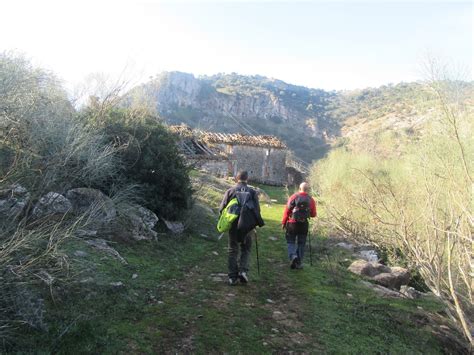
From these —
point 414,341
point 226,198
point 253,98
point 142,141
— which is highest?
point 253,98

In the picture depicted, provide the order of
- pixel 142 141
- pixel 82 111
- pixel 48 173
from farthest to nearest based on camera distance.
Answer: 1. pixel 142 141
2. pixel 82 111
3. pixel 48 173

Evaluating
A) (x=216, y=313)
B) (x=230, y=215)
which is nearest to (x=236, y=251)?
(x=230, y=215)

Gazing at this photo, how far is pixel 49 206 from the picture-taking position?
568cm

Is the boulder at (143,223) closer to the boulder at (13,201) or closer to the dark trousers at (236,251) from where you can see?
the dark trousers at (236,251)

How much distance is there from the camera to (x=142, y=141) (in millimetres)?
9898

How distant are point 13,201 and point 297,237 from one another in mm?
5466

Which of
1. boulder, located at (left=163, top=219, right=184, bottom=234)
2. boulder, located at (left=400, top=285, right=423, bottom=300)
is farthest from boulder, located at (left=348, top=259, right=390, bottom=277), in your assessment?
boulder, located at (left=163, top=219, right=184, bottom=234)

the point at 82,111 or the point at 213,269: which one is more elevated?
the point at 82,111

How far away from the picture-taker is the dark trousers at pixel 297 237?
799 cm

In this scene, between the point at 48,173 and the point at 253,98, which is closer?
the point at 48,173

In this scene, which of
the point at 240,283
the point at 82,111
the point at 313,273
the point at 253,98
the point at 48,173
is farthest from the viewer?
the point at 253,98

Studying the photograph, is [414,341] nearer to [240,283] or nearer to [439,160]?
[240,283]

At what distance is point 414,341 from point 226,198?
3570 millimetres

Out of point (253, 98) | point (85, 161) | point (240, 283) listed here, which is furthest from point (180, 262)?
point (253, 98)
